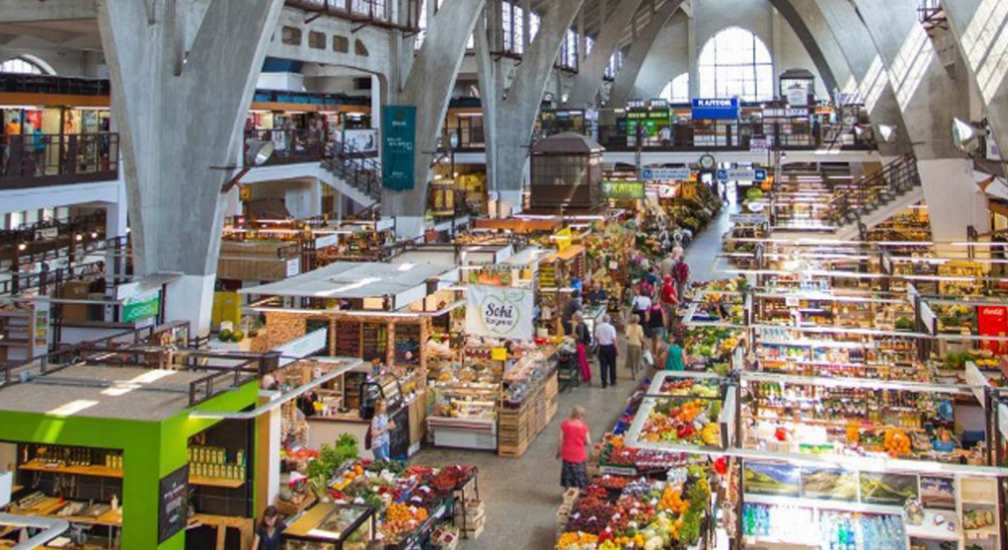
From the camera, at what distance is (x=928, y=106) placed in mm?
17750

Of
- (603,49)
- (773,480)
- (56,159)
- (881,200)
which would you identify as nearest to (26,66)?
(56,159)

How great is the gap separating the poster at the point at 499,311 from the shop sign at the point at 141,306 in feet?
13.3

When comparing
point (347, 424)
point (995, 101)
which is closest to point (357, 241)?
point (347, 424)

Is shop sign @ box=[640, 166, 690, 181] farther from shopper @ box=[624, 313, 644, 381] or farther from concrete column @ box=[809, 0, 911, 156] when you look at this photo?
shopper @ box=[624, 313, 644, 381]

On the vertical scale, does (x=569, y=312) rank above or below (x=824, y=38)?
below

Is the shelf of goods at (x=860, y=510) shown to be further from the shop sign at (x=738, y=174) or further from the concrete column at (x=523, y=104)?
the concrete column at (x=523, y=104)

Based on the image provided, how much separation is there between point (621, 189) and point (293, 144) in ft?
29.2

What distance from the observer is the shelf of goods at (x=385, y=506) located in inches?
A: 268

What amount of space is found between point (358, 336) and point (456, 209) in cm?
1814

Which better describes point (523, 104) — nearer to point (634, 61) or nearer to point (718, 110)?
point (718, 110)

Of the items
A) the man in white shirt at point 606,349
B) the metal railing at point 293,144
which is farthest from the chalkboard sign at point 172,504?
the metal railing at point 293,144

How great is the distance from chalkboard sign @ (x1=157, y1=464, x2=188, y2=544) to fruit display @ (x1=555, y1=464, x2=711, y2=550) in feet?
9.49

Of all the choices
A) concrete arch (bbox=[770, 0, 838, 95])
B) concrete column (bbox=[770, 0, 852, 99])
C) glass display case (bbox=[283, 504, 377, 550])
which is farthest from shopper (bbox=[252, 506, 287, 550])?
concrete arch (bbox=[770, 0, 838, 95])

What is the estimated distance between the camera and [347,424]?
1055cm
